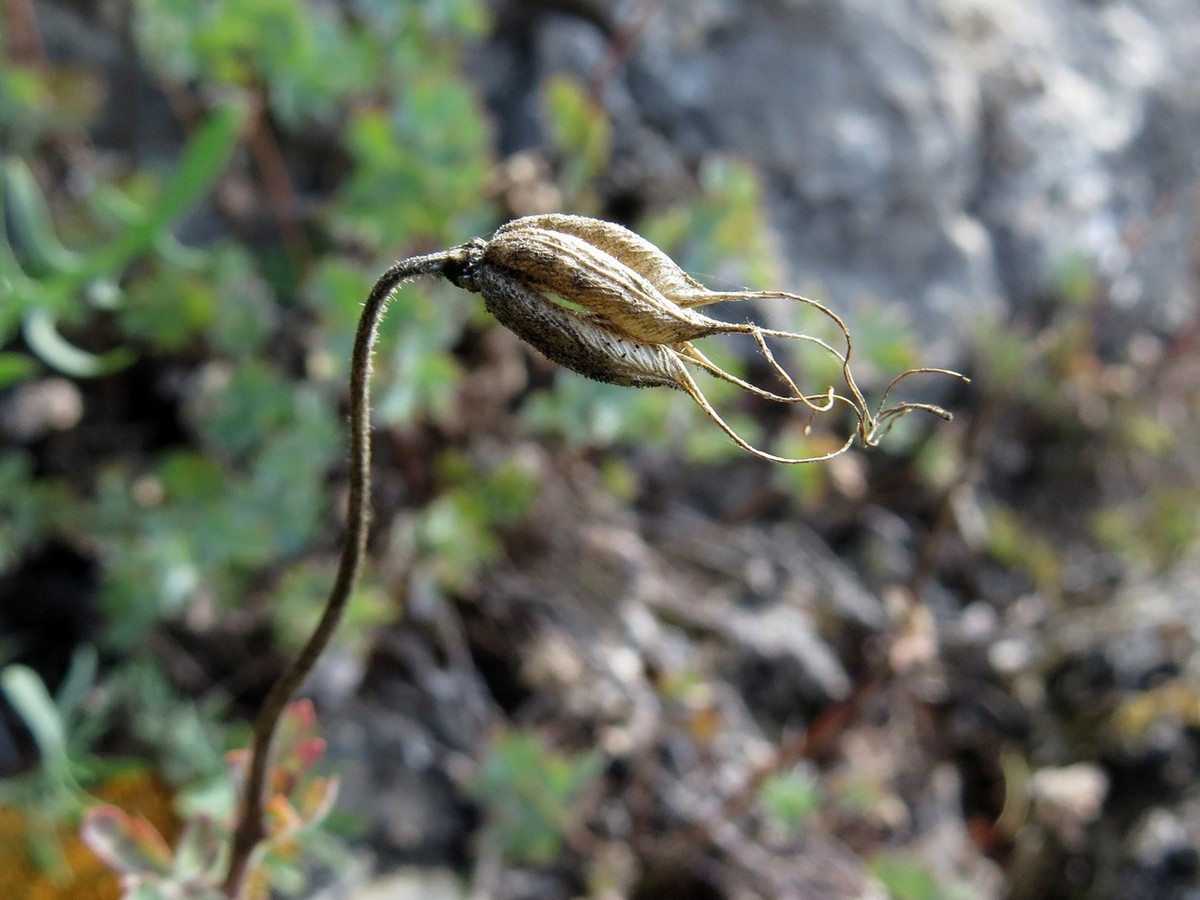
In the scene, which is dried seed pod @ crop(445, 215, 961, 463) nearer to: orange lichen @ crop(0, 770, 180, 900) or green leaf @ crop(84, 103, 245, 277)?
green leaf @ crop(84, 103, 245, 277)

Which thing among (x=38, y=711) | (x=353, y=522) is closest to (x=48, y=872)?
(x=38, y=711)

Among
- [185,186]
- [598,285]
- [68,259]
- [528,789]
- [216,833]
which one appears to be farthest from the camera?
[528,789]

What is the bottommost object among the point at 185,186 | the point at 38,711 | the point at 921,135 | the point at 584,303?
the point at 38,711

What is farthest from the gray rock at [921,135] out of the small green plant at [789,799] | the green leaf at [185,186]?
the small green plant at [789,799]

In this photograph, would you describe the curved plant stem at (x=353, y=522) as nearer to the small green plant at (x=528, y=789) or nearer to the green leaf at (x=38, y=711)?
the green leaf at (x=38, y=711)

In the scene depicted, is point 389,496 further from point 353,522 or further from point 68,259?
point 353,522

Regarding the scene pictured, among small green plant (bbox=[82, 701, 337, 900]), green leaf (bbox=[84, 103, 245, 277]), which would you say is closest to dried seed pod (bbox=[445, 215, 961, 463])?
small green plant (bbox=[82, 701, 337, 900])
